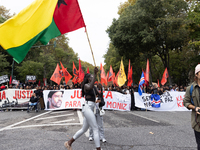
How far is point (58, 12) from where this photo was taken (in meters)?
4.77

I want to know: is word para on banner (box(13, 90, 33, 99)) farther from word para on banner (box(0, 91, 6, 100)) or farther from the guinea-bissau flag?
the guinea-bissau flag

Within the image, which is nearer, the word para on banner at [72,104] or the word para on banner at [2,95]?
the word para on banner at [72,104]

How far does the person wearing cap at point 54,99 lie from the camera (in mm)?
11164

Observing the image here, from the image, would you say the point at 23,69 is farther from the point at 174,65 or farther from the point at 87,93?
the point at 174,65

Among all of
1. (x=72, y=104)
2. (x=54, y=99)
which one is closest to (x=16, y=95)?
(x=54, y=99)

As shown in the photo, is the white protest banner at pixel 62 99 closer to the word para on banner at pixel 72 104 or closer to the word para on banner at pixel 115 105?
the word para on banner at pixel 72 104

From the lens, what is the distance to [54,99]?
11.3 meters

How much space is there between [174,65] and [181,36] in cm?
1599

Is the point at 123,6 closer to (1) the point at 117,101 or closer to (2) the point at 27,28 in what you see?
(1) the point at 117,101

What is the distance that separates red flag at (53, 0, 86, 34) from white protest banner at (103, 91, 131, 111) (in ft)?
23.0

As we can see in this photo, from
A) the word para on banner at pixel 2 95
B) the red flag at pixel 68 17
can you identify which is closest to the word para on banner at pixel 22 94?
the word para on banner at pixel 2 95

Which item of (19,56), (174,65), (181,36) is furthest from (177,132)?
(174,65)

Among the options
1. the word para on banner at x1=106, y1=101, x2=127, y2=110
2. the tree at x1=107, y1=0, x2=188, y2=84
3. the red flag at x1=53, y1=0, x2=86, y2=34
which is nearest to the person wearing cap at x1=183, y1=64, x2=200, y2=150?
the red flag at x1=53, y1=0, x2=86, y2=34

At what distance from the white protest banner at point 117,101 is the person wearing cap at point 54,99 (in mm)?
3098
